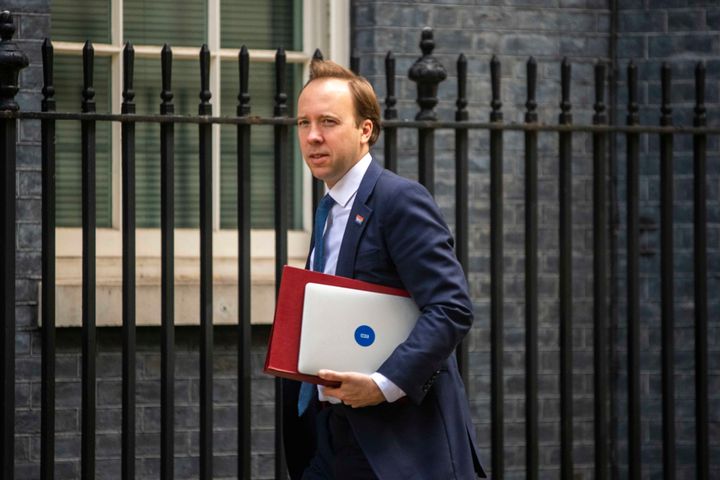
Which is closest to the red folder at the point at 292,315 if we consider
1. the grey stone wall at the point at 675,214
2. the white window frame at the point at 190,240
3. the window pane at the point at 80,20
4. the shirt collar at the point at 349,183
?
the shirt collar at the point at 349,183

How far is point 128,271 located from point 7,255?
40 cm

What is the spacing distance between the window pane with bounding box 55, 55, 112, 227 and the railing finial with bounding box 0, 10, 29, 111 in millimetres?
1524

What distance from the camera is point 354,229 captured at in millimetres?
3305

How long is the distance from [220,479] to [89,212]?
192 centimetres

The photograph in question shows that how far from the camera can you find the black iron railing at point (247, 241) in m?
4.48

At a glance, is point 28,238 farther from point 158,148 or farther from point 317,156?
point 317,156

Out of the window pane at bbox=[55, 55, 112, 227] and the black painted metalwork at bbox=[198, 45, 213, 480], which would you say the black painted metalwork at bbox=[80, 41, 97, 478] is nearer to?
the black painted metalwork at bbox=[198, 45, 213, 480]

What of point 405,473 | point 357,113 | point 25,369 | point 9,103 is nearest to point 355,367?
point 405,473

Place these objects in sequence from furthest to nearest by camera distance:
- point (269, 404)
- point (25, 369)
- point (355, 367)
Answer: point (269, 404) < point (25, 369) < point (355, 367)

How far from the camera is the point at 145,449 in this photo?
589 cm

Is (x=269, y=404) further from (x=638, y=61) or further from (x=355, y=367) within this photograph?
(x=355, y=367)

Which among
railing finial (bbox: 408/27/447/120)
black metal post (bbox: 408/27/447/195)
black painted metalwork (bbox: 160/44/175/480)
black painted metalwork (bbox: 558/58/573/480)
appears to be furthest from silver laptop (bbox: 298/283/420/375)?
black painted metalwork (bbox: 558/58/573/480)

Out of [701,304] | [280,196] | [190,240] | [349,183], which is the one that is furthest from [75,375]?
[349,183]

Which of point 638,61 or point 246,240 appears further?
point 638,61
